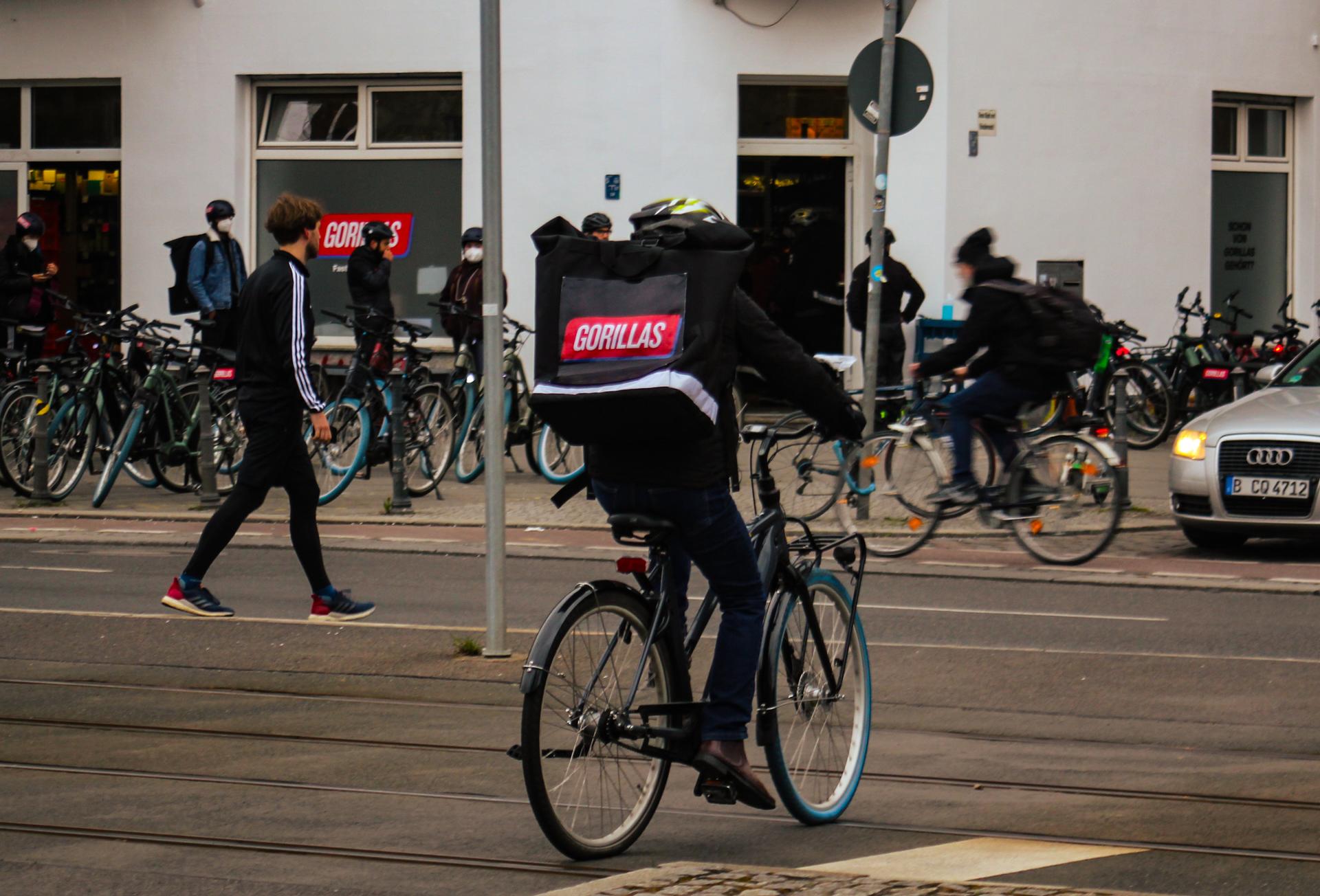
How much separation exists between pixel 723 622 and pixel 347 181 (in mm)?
15849

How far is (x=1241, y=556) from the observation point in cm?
1225

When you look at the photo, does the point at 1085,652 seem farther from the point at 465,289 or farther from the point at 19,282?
the point at 19,282

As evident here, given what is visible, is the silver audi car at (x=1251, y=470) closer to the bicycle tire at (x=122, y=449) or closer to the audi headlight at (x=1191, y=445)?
the audi headlight at (x=1191, y=445)

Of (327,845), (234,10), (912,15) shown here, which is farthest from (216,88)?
(327,845)

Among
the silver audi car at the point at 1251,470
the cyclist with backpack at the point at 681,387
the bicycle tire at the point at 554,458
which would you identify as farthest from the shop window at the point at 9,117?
the cyclist with backpack at the point at 681,387

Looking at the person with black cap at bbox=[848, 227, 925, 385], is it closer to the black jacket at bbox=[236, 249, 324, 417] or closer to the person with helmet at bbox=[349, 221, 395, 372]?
the person with helmet at bbox=[349, 221, 395, 372]

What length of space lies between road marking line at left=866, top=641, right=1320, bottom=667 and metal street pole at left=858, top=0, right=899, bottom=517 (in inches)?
154

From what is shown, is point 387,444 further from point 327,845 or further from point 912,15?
point 327,845

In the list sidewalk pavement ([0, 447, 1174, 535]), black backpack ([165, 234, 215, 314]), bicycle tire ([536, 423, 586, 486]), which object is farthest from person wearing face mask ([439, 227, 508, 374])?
black backpack ([165, 234, 215, 314])

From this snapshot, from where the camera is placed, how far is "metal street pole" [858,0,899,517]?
506 inches

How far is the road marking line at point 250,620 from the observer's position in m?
9.16

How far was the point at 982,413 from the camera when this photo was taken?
11.9m

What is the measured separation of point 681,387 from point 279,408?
4.42 metres

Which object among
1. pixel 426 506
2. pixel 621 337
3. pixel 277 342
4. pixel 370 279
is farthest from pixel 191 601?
pixel 370 279
